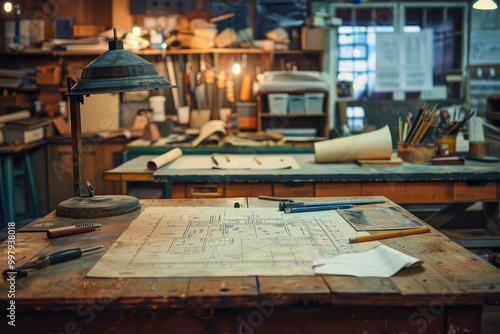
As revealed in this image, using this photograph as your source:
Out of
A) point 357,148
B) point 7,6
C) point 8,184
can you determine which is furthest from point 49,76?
point 357,148

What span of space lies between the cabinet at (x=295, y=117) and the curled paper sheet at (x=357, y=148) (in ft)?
7.09

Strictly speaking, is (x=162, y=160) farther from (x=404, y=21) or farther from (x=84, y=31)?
(x=404, y=21)

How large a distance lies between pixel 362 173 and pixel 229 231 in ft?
5.31

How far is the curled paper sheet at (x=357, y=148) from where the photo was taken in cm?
383

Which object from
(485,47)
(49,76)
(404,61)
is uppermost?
(485,47)

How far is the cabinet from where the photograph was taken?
6.05 meters

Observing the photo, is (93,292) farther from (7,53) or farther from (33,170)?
(7,53)

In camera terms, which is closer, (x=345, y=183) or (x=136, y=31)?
(x=345, y=183)

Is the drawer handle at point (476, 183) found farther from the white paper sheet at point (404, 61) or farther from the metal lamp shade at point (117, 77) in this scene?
the white paper sheet at point (404, 61)

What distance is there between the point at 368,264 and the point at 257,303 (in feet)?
1.23

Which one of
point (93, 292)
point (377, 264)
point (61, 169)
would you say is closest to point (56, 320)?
point (93, 292)

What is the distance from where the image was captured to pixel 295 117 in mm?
6477

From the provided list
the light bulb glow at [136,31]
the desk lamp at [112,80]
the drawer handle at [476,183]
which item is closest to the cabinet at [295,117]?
the light bulb glow at [136,31]

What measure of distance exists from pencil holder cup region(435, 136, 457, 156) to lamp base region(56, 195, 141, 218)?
7.51 feet
